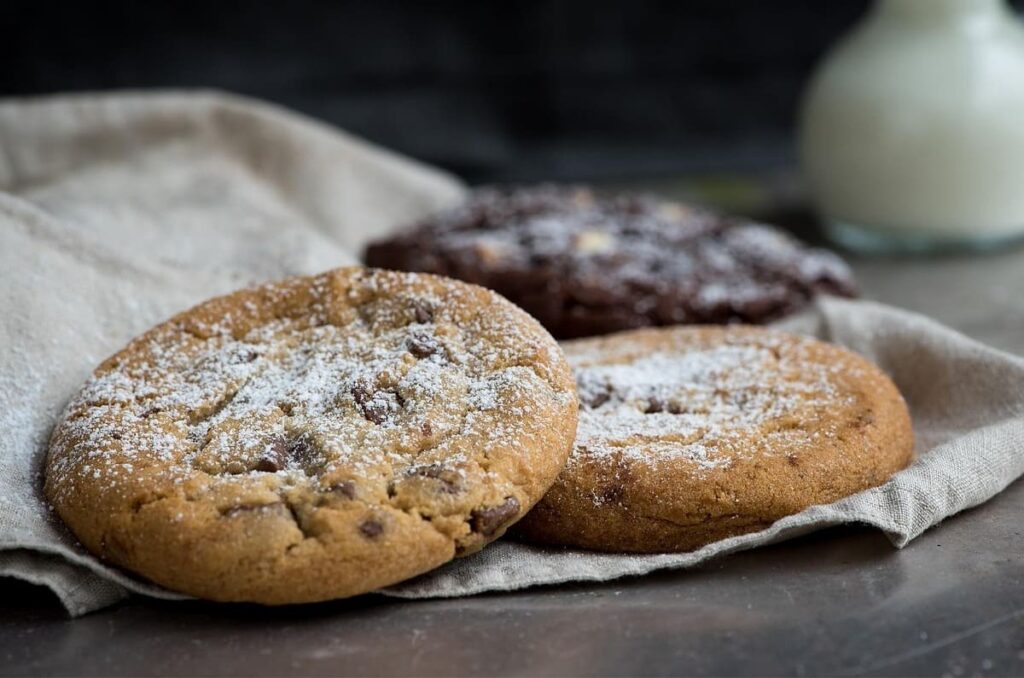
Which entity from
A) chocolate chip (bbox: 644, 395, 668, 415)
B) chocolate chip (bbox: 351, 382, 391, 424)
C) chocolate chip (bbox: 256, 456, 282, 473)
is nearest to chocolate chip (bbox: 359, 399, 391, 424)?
chocolate chip (bbox: 351, 382, 391, 424)

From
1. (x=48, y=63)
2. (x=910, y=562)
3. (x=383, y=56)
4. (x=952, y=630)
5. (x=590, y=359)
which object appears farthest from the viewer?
(x=383, y=56)

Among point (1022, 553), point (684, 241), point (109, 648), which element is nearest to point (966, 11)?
point (684, 241)

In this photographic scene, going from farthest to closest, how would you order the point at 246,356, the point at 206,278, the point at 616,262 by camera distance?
the point at 616,262 < the point at 206,278 < the point at 246,356

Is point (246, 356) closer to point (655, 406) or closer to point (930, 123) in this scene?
point (655, 406)

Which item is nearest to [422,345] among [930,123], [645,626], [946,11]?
[645,626]

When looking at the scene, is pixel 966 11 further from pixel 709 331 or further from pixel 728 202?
pixel 709 331

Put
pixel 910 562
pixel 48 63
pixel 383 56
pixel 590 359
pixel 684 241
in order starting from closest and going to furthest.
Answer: pixel 910 562, pixel 590 359, pixel 684 241, pixel 48 63, pixel 383 56
